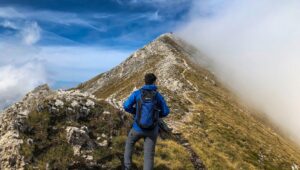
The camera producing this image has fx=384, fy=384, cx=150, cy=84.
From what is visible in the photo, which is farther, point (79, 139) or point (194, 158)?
point (194, 158)

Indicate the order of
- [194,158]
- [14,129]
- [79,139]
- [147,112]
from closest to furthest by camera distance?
[147,112]
[14,129]
[79,139]
[194,158]

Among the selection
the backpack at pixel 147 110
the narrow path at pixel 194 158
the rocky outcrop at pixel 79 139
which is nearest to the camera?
the backpack at pixel 147 110

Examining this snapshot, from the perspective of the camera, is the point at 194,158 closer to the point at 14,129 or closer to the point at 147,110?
the point at 14,129

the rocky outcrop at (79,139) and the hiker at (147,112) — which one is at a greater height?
the hiker at (147,112)

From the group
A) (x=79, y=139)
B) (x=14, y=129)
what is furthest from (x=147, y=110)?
(x=14, y=129)

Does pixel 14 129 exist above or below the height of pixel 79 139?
above

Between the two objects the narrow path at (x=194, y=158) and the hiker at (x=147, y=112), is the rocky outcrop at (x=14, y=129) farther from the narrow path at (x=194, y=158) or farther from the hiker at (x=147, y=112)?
the narrow path at (x=194, y=158)

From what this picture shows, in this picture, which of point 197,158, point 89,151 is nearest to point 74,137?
→ point 89,151

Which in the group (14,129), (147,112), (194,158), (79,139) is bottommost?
(194,158)

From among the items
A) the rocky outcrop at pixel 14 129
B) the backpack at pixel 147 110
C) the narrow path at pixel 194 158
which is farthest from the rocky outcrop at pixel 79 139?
the narrow path at pixel 194 158

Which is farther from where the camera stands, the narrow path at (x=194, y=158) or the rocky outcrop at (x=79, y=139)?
the narrow path at (x=194, y=158)

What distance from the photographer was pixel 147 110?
17.0m

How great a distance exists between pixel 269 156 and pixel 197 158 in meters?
24.2

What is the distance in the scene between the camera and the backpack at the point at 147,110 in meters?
16.9
